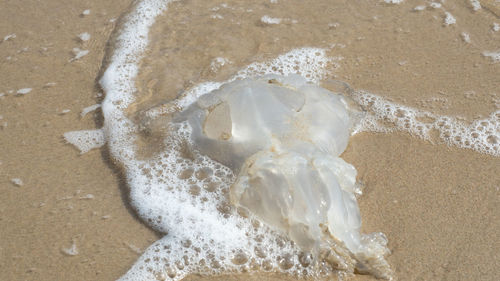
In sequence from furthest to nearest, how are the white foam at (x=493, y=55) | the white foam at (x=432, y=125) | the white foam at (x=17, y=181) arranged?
the white foam at (x=493, y=55) < the white foam at (x=432, y=125) < the white foam at (x=17, y=181)

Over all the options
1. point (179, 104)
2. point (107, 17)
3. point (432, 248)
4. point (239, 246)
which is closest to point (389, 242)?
point (432, 248)

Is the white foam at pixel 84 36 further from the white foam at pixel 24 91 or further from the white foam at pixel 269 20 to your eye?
the white foam at pixel 269 20

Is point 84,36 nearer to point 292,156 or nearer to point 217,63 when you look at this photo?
point 217,63

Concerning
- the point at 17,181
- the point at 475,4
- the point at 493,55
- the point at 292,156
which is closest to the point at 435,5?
the point at 475,4

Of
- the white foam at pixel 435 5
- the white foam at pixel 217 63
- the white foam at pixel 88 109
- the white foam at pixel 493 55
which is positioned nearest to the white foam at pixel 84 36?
the white foam at pixel 88 109

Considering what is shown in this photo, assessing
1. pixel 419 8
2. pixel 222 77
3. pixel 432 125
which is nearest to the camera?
pixel 432 125
